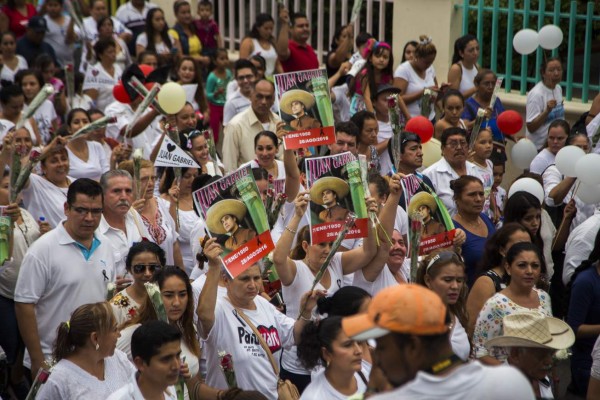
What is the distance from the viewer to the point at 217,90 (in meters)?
12.5

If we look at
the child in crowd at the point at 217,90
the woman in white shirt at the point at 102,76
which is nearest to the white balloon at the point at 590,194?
the child in crowd at the point at 217,90

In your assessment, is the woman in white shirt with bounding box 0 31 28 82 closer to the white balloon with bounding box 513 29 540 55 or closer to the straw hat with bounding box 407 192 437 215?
the white balloon with bounding box 513 29 540 55

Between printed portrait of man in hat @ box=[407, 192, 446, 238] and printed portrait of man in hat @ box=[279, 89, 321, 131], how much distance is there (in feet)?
4.30

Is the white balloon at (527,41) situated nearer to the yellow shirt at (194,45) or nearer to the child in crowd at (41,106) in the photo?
the yellow shirt at (194,45)

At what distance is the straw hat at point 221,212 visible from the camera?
20.0ft

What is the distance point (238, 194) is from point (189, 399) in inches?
49.0

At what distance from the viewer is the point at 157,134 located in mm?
10516

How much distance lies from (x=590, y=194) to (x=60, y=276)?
4.11m

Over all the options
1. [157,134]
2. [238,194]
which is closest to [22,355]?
[238,194]

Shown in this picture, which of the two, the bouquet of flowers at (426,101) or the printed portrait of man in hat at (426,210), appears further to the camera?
the bouquet of flowers at (426,101)

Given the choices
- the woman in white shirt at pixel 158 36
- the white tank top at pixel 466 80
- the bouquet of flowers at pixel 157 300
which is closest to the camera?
the bouquet of flowers at pixel 157 300

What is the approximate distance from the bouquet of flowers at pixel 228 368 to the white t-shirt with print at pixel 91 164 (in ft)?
12.0

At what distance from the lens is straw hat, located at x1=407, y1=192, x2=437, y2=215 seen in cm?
693

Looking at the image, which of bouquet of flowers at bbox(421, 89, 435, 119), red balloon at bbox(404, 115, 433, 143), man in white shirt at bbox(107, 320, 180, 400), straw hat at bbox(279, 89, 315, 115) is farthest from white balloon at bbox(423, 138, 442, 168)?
man in white shirt at bbox(107, 320, 180, 400)
